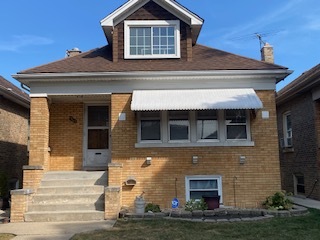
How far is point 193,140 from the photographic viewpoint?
11.9 meters

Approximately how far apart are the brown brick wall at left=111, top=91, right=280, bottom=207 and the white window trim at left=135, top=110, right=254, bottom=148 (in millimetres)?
136

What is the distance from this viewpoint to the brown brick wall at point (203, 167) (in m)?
11.6

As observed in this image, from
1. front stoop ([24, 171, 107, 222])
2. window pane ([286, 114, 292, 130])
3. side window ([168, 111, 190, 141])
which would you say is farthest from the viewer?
window pane ([286, 114, 292, 130])

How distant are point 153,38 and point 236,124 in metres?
4.35

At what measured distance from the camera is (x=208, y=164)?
11789 mm

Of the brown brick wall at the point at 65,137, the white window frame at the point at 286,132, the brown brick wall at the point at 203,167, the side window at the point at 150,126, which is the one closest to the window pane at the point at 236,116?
the brown brick wall at the point at 203,167

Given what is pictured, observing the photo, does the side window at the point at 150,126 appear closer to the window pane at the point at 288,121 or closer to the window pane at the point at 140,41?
the window pane at the point at 140,41

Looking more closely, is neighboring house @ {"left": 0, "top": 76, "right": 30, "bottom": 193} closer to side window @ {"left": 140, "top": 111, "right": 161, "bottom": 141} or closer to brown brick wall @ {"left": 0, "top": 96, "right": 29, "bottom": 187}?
brown brick wall @ {"left": 0, "top": 96, "right": 29, "bottom": 187}

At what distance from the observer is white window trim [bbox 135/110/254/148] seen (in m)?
11.9

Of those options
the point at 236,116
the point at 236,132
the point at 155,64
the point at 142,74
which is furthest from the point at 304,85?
the point at 142,74

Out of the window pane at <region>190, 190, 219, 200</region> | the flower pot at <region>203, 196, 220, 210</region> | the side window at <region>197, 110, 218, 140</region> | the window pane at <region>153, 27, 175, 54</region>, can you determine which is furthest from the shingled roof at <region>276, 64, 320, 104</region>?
the flower pot at <region>203, 196, 220, 210</region>

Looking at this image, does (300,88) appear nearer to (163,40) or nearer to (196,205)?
(163,40)

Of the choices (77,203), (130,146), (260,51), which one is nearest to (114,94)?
(130,146)

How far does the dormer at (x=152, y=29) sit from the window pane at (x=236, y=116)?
251 cm
